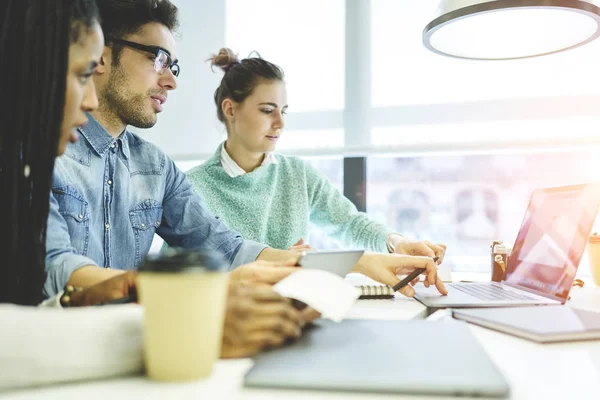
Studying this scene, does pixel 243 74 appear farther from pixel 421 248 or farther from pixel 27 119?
pixel 27 119

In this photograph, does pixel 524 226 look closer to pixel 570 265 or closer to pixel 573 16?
pixel 570 265

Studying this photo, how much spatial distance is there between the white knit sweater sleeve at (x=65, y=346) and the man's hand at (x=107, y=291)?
0.28 meters

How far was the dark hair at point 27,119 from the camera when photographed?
2.59 ft

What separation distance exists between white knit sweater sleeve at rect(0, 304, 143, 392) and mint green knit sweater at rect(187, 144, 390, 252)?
1363 millimetres

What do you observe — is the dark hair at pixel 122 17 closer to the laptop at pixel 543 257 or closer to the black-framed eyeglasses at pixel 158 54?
the black-framed eyeglasses at pixel 158 54

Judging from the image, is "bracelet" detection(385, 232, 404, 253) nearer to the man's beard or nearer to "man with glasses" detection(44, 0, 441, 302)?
"man with glasses" detection(44, 0, 441, 302)

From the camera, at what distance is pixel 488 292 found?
45.1 inches

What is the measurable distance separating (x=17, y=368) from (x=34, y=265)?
0.38 metres

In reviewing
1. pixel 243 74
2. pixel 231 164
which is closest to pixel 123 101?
pixel 231 164

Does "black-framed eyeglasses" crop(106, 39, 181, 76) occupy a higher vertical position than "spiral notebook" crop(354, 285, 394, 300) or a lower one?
higher

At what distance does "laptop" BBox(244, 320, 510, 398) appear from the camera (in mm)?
468

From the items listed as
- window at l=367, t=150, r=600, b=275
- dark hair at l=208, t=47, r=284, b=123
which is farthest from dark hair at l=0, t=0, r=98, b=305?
window at l=367, t=150, r=600, b=275

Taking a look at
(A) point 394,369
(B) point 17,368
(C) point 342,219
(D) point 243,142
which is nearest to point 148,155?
(D) point 243,142

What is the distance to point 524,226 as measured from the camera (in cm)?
132
